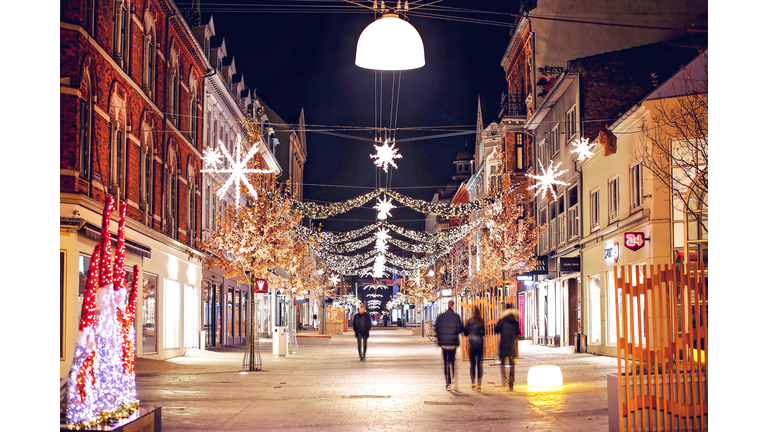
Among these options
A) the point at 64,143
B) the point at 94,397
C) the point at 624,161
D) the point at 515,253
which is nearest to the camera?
the point at 94,397

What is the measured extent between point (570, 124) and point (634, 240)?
9541 mm

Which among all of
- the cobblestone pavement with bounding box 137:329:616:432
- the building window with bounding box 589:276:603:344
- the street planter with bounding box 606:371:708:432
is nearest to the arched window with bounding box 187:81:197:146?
the cobblestone pavement with bounding box 137:329:616:432

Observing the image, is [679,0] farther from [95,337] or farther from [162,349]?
[95,337]

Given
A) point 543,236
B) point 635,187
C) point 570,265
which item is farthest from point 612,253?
point 543,236

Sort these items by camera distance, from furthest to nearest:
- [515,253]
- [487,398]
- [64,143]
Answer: [515,253]
[64,143]
[487,398]

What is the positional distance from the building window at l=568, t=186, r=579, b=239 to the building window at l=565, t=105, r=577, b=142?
6.91 feet

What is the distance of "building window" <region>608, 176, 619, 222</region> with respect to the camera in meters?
28.4

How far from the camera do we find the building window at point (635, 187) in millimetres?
25969

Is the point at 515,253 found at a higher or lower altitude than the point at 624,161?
lower

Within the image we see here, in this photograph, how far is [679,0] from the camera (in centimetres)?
3425

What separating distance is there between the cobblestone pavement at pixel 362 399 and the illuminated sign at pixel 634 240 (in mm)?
3544

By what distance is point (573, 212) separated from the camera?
34625 mm
